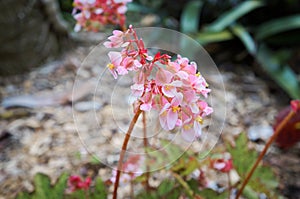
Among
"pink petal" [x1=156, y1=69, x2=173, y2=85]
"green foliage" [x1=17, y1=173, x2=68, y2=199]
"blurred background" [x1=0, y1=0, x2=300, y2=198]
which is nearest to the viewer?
"pink petal" [x1=156, y1=69, x2=173, y2=85]

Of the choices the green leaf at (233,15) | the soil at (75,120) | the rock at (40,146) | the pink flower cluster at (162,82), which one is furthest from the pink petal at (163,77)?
the green leaf at (233,15)

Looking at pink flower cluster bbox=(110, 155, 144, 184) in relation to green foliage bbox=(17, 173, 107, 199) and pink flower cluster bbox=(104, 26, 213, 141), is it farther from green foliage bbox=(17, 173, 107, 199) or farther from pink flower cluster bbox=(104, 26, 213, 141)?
pink flower cluster bbox=(104, 26, 213, 141)

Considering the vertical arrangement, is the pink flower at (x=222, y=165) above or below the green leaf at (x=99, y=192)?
above

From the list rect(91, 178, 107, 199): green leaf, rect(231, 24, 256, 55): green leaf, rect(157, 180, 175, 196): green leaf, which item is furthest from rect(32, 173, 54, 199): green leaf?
rect(231, 24, 256, 55): green leaf

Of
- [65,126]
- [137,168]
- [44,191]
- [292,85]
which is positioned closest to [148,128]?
[137,168]

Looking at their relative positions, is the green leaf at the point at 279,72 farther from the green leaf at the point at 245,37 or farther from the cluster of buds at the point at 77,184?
the cluster of buds at the point at 77,184

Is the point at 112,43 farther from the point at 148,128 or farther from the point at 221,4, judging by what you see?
the point at 221,4
